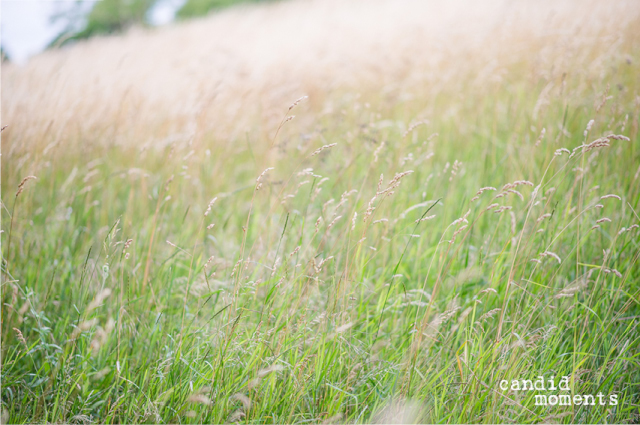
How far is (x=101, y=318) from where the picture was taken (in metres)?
1.68

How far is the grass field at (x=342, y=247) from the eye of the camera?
1277 millimetres

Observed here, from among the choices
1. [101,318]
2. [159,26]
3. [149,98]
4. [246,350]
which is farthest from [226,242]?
[159,26]

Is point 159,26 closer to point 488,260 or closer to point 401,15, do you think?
point 401,15

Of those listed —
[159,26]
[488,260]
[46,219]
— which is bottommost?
[488,260]

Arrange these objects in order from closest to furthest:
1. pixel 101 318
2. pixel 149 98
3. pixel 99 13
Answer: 1. pixel 101 318
2. pixel 149 98
3. pixel 99 13

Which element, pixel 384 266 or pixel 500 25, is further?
pixel 500 25

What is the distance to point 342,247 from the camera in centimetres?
141

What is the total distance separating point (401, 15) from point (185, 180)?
6.71 m

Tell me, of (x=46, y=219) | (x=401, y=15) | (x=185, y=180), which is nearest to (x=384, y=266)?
(x=185, y=180)

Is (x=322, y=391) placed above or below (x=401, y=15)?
below

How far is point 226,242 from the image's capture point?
7.27ft

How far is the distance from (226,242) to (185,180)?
0.79 m

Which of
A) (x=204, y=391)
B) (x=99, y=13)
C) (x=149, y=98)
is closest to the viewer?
(x=204, y=391)

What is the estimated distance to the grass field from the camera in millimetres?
1277
